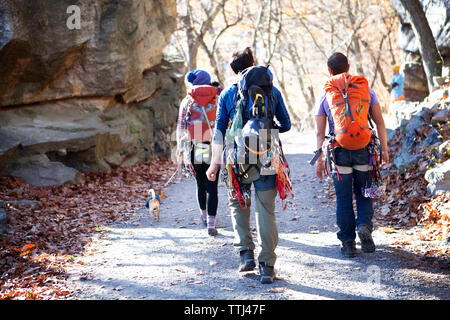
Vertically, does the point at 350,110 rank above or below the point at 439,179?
above

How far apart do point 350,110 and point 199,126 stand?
2.20 m

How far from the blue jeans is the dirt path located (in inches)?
14.2

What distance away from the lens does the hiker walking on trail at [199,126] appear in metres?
6.44

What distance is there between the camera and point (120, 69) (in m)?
12.4

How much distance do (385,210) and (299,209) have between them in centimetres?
156

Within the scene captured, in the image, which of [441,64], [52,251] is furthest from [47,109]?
[441,64]

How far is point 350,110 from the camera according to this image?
509 centimetres

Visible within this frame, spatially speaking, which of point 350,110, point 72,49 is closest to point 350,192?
point 350,110

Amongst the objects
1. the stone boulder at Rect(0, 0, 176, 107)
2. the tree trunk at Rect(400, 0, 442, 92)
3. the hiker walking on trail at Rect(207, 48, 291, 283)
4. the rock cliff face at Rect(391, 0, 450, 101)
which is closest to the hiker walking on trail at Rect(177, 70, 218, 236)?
the hiker walking on trail at Rect(207, 48, 291, 283)

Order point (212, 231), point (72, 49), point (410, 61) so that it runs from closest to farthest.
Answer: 1. point (212, 231)
2. point (72, 49)
3. point (410, 61)

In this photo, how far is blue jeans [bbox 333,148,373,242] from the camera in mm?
5258

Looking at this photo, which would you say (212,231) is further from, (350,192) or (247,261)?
(350,192)

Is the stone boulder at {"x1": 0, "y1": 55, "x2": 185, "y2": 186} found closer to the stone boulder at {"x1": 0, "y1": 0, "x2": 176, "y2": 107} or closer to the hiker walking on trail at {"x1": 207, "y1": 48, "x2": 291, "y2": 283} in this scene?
the stone boulder at {"x1": 0, "y1": 0, "x2": 176, "y2": 107}

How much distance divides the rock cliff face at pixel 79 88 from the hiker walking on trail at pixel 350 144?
6565 mm
